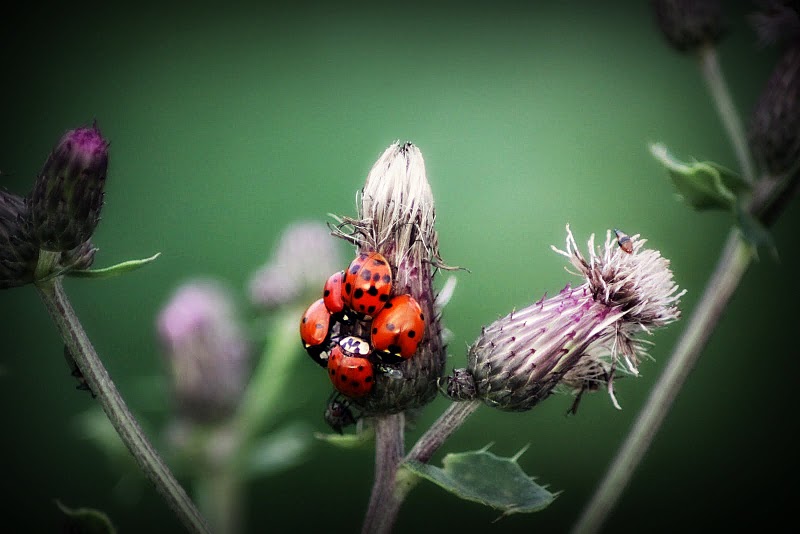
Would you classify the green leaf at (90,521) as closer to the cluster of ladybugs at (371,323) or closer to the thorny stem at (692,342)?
the cluster of ladybugs at (371,323)

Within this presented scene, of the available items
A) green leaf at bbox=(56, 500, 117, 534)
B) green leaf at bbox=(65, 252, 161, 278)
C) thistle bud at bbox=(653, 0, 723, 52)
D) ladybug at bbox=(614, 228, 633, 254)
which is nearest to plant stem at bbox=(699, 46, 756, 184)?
thistle bud at bbox=(653, 0, 723, 52)

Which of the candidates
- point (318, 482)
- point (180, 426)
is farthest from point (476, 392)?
point (318, 482)

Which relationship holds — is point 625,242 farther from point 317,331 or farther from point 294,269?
point 294,269

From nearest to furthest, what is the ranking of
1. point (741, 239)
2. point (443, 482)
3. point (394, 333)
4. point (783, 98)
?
1. point (443, 482)
2. point (394, 333)
3. point (741, 239)
4. point (783, 98)

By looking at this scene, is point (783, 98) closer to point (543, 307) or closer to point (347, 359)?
point (543, 307)

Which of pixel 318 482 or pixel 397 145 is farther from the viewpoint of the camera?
pixel 318 482
